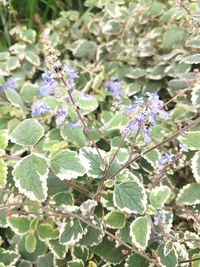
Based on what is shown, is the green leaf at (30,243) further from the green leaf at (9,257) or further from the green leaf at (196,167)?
the green leaf at (196,167)

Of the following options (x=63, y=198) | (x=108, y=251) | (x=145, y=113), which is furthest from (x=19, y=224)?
(x=145, y=113)

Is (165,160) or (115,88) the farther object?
(115,88)

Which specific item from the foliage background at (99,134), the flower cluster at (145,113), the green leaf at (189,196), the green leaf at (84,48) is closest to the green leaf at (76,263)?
the foliage background at (99,134)

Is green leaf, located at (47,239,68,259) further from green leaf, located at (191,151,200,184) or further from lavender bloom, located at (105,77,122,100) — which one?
lavender bloom, located at (105,77,122,100)

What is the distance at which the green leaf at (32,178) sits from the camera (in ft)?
4.02

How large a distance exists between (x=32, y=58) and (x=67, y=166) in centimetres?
101

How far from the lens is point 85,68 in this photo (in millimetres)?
2191

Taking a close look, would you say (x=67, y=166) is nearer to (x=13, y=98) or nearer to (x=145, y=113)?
(x=145, y=113)

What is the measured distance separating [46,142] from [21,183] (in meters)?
0.41

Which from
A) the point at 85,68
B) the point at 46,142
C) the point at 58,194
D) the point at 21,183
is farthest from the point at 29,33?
the point at 21,183

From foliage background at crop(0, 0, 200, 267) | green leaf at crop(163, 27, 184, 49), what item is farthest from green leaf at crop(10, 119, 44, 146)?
green leaf at crop(163, 27, 184, 49)

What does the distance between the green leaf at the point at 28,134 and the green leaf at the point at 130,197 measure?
26cm

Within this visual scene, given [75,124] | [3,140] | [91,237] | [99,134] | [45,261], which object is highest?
[3,140]

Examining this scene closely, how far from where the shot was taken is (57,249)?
1482 mm
